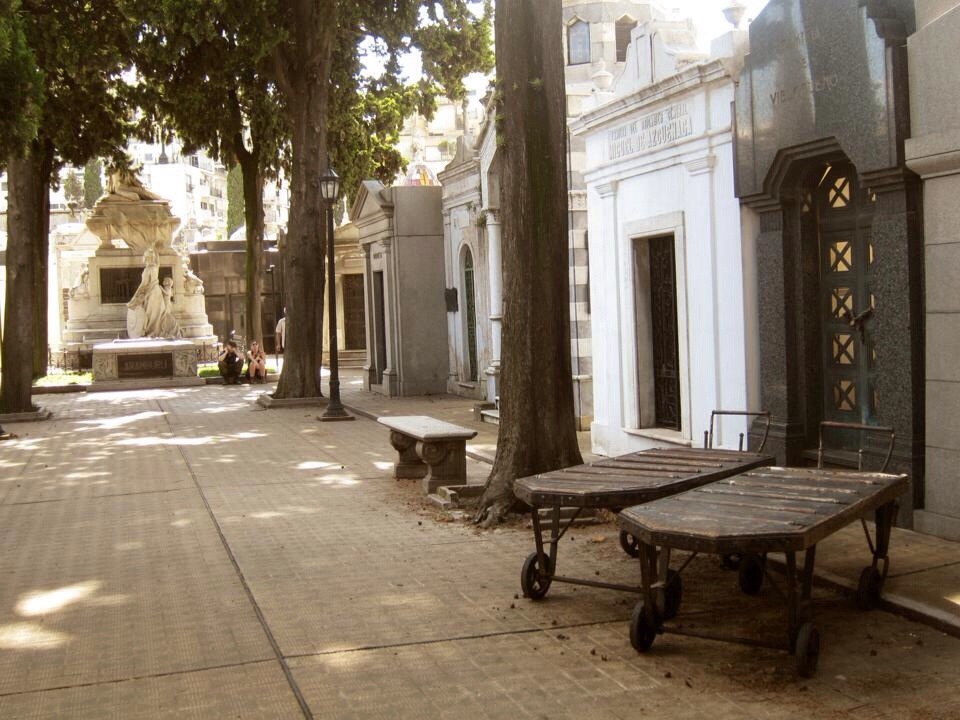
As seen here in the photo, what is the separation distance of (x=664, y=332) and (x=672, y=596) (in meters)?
5.89

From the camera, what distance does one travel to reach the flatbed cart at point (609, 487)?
6.19 metres

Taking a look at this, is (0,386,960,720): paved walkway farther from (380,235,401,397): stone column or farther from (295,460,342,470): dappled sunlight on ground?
(380,235,401,397): stone column

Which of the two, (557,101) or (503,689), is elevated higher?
(557,101)

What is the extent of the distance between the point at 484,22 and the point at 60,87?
992 cm

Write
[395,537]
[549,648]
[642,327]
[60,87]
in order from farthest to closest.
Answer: [60,87] < [642,327] < [395,537] < [549,648]

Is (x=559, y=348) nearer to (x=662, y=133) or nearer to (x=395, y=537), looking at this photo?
(x=395, y=537)

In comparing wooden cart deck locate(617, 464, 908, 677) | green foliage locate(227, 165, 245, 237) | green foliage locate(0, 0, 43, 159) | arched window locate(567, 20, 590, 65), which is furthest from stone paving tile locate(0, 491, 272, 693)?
green foliage locate(227, 165, 245, 237)

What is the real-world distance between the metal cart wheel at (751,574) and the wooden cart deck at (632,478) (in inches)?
19.1

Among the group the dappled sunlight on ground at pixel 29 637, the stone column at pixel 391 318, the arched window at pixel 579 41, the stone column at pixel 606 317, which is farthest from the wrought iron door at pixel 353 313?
the dappled sunlight on ground at pixel 29 637

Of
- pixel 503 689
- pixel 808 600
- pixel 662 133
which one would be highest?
pixel 662 133

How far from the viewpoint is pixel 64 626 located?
6.39 metres

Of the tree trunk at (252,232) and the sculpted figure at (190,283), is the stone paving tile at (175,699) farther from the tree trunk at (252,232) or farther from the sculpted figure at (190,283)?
the sculpted figure at (190,283)

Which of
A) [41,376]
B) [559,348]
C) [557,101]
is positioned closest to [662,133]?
[557,101]

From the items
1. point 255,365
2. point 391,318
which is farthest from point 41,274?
point 391,318
